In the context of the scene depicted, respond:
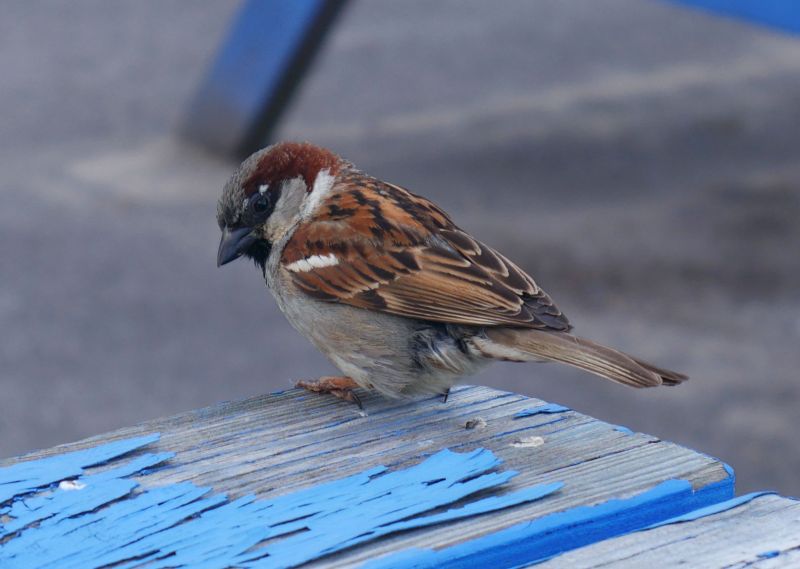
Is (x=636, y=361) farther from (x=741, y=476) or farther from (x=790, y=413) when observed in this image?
(x=790, y=413)

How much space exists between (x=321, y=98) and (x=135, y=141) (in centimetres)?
188

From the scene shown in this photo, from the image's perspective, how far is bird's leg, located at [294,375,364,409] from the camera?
2.26m

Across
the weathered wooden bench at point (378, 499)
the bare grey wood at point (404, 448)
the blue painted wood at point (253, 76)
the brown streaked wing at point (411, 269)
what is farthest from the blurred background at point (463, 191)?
the weathered wooden bench at point (378, 499)

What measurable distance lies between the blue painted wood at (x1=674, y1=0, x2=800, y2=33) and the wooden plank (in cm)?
525

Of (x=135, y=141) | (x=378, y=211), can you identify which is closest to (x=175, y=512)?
(x=378, y=211)

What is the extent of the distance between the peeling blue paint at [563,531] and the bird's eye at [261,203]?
4.63 ft

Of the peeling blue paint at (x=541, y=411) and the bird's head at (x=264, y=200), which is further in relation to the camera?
the bird's head at (x=264, y=200)

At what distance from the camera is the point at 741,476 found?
4.72 meters

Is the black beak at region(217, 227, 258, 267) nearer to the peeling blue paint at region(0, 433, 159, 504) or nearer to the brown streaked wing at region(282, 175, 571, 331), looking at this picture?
the brown streaked wing at region(282, 175, 571, 331)

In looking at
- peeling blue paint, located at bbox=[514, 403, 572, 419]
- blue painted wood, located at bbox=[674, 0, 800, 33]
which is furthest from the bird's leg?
blue painted wood, located at bbox=[674, 0, 800, 33]

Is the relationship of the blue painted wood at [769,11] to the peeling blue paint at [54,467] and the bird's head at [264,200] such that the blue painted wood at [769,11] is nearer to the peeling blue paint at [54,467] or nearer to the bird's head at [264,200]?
the bird's head at [264,200]

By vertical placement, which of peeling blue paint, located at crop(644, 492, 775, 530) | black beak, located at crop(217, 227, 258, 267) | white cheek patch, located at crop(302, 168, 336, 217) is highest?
peeling blue paint, located at crop(644, 492, 775, 530)

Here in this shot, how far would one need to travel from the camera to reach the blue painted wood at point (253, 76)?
842 cm

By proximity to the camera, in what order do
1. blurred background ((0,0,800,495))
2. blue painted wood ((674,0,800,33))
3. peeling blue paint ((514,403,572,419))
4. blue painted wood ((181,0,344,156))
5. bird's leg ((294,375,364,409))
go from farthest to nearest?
blue painted wood ((181,0,344,156)), blue painted wood ((674,0,800,33)), blurred background ((0,0,800,495)), bird's leg ((294,375,364,409)), peeling blue paint ((514,403,572,419))
